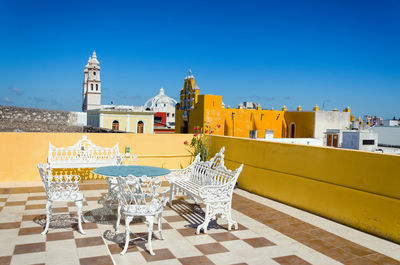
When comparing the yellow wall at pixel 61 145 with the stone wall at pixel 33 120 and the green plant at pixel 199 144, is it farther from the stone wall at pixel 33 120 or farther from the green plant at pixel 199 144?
the stone wall at pixel 33 120

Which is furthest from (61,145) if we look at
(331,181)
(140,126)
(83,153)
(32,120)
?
(140,126)

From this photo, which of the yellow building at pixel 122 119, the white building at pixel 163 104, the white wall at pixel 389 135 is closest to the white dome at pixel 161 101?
the white building at pixel 163 104

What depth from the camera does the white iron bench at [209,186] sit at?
16.7 feet

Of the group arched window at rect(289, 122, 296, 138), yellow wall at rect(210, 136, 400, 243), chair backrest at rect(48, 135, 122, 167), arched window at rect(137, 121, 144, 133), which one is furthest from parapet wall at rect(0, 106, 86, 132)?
arched window at rect(137, 121, 144, 133)

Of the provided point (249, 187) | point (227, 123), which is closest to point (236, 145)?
point (249, 187)

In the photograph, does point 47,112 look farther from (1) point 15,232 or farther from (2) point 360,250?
(2) point 360,250

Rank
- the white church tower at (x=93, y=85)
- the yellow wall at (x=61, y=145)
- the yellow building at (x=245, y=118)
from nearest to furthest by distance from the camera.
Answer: the yellow wall at (x=61, y=145) < the yellow building at (x=245, y=118) < the white church tower at (x=93, y=85)

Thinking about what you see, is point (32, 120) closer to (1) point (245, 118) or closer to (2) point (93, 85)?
(1) point (245, 118)

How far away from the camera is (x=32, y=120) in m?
16.4

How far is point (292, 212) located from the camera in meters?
6.30

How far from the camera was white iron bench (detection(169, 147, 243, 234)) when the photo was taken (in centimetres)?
510

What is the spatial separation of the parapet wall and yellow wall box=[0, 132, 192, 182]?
5847 millimetres

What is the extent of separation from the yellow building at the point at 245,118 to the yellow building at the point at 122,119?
1869 centimetres

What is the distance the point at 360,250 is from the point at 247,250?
148 cm
